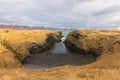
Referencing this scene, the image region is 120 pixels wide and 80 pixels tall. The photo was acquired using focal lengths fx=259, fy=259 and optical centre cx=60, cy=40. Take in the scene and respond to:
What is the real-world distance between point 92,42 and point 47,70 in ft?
88.7

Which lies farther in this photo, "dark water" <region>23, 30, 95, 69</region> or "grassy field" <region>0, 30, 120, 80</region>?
"dark water" <region>23, 30, 95, 69</region>

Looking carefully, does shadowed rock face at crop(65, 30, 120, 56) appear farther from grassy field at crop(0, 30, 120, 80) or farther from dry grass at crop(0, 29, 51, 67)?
dry grass at crop(0, 29, 51, 67)

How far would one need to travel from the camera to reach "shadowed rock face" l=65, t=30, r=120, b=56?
4606 cm

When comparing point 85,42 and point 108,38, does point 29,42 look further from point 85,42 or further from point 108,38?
point 108,38

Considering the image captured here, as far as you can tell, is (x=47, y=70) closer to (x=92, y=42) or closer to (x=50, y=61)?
(x=50, y=61)

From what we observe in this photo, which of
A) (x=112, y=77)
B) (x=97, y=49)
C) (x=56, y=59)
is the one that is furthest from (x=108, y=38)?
(x=112, y=77)

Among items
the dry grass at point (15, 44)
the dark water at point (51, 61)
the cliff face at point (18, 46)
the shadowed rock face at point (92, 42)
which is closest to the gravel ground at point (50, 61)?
the dark water at point (51, 61)

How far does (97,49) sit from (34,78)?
32001 millimetres

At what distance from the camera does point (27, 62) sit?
38.2 m

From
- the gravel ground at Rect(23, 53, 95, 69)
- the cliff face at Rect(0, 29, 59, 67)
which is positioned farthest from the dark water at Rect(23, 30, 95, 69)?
the cliff face at Rect(0, 29, 59, 67)

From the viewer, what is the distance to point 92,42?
48781 millimetres

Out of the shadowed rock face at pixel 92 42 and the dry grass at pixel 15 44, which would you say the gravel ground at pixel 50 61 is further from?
the shadowed rock face at pixel 92 42

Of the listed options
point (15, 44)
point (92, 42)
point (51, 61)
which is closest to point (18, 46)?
point (15, 44)

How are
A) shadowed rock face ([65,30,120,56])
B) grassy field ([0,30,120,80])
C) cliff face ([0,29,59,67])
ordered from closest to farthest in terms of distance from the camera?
grassy field ([0,30,120,80])
cliff face ([0,29,59,67])
shadowed rock face ([65,30,120,56])
